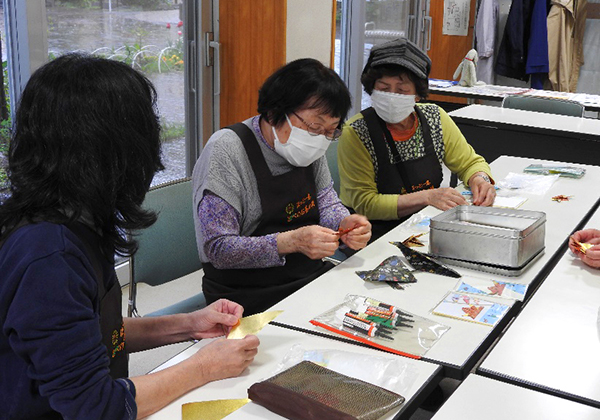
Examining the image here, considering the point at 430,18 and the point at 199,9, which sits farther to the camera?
the point at 430,18

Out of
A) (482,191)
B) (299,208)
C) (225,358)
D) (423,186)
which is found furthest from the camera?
(423,186)

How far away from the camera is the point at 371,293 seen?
73.2 inches

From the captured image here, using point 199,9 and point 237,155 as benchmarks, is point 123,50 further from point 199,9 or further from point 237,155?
point 237,155

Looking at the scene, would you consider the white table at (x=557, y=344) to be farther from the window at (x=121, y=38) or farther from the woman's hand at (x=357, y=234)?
the window at (x=121, y=38)

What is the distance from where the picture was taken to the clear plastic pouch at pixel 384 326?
5.10 ft

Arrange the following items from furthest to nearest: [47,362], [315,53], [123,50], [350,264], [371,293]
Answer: [315,53], [123,50], [350,264], [371,293], [47,362]

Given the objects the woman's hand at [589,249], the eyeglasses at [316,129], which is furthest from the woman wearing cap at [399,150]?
the eyeglasses at [316,129]

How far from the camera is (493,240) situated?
1.99 metres

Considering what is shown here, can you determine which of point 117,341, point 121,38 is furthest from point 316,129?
point 121,38

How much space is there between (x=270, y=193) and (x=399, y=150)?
2.67 feet

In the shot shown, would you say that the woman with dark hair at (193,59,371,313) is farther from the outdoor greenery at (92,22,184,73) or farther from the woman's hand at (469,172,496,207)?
the outdoor greenery at (92,22,184,73)

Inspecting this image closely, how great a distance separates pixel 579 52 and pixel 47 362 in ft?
24.0

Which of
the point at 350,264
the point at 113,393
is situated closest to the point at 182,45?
the point at 350,264

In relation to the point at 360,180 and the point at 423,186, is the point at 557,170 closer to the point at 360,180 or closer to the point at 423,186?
the point at 423,186
